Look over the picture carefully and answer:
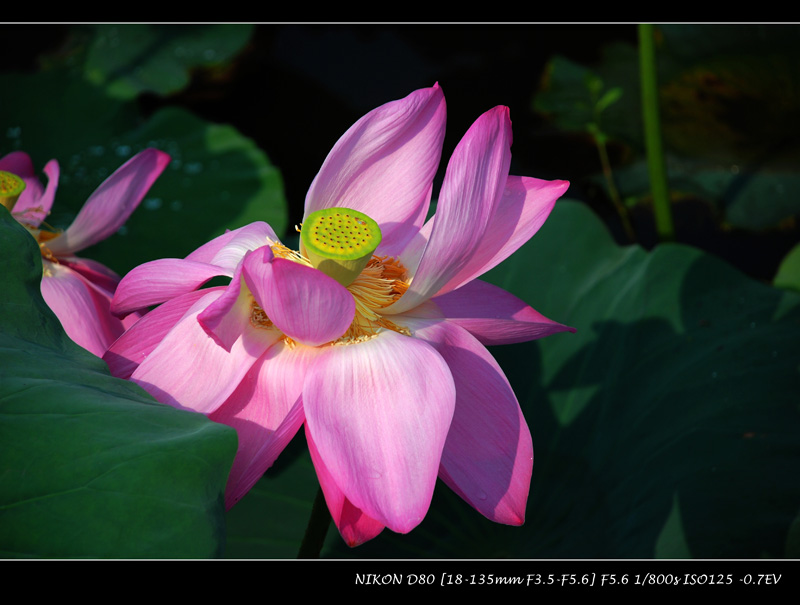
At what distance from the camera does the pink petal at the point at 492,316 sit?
0.55m

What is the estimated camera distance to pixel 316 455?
469 millimetres

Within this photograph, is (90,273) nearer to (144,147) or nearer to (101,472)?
(101,472)

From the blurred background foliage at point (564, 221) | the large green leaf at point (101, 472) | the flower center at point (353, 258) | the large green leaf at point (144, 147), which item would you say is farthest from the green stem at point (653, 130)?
the large green leaf at point (101, 472)

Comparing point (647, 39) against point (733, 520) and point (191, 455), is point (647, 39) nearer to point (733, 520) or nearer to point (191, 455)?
point (733, 520)

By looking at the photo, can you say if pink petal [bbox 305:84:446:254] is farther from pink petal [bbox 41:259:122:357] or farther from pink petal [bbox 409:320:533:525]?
pink petal [bbox 41:259:122:357]

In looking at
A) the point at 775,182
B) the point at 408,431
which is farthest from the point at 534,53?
the point at 408,431

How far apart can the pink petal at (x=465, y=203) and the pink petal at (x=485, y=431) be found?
0.16 ft

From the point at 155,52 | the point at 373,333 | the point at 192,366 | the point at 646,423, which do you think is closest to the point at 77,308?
the point at 192,366

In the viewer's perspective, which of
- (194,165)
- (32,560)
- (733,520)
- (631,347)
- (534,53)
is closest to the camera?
(32,560)

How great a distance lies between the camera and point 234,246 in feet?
1.85

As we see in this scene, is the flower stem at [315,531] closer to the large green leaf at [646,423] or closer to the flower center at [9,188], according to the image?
the large green leaf at [646,423]

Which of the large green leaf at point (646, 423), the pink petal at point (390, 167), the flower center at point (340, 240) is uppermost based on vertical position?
the pink petal at point (390, 167)

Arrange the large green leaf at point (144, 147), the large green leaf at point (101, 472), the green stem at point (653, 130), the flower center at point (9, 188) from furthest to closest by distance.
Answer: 1. the large green leaf at point (144, 147)
2. the green stem at point (653, 130)
3. the flower center at point (9, 188)
4. the large green leaf at point (101, 472)

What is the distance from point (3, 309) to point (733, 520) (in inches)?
33.7
